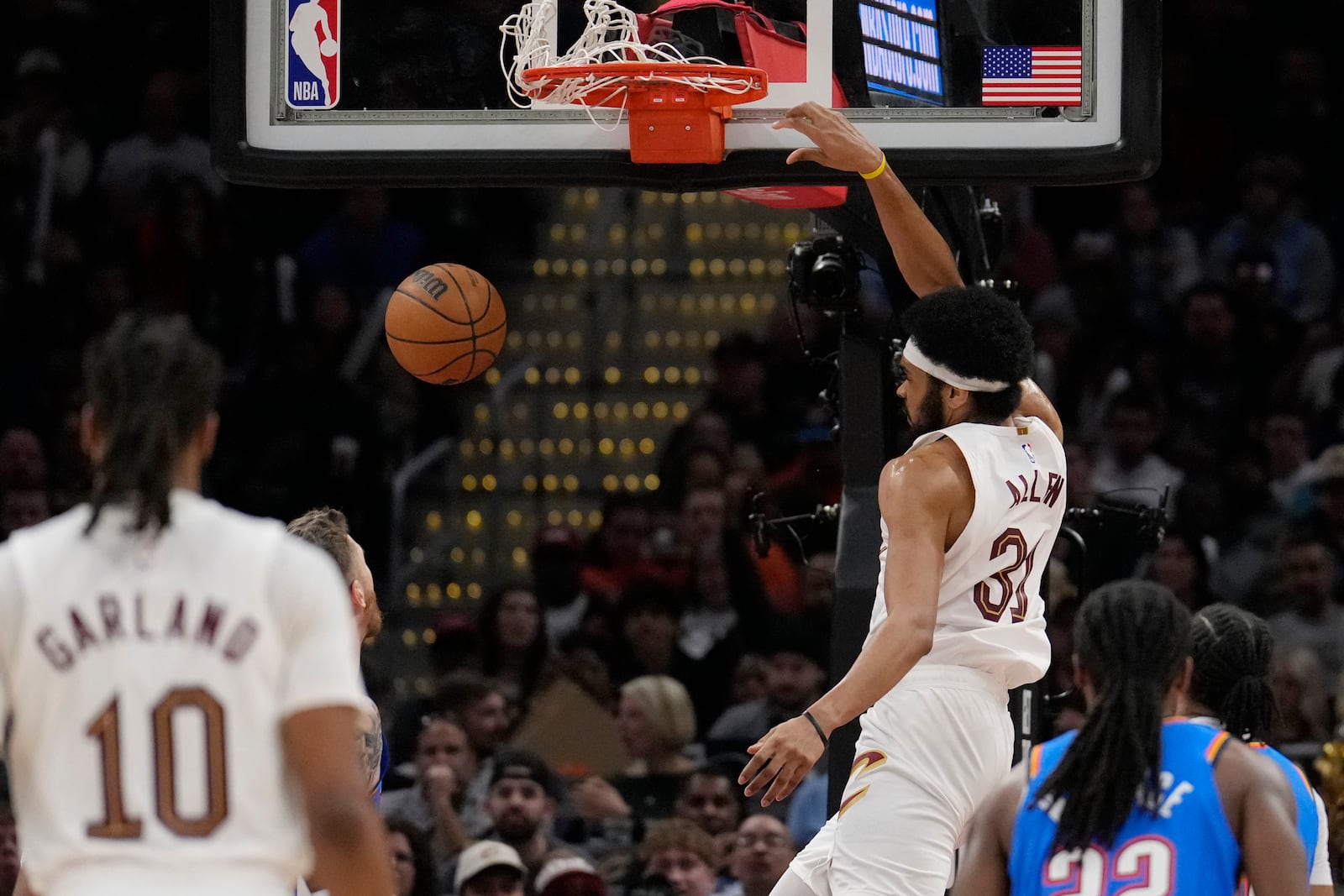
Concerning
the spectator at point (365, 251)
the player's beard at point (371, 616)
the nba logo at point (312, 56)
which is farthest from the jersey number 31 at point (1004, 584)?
the spectator at point (365, 251)

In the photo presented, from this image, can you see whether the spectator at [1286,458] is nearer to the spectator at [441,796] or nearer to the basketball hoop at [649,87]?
the spectator at [441,796]

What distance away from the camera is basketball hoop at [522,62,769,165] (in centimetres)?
514

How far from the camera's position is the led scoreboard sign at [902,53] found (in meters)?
5.30

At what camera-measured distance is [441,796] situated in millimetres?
7867

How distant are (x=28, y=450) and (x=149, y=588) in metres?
7.59

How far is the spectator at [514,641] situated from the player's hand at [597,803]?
0.92 m

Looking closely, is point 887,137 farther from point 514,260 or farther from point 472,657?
point 514,260

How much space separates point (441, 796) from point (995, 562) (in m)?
3.73

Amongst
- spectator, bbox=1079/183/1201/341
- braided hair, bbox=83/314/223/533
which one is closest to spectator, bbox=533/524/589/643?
spectator, bbox=1079/183/1201/341

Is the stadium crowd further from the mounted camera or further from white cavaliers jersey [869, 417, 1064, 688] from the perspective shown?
white cavaliers jersey [869, 417, 1064, 688]

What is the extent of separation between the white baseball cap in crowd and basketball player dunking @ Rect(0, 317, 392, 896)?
164 inches

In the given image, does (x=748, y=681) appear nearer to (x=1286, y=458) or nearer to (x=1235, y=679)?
(x=1286, y=458)

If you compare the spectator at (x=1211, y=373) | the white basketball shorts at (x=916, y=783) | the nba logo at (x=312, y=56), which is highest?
the nba logo at (x=312, y=56)

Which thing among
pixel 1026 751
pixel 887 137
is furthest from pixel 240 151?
pixel 1026 751
